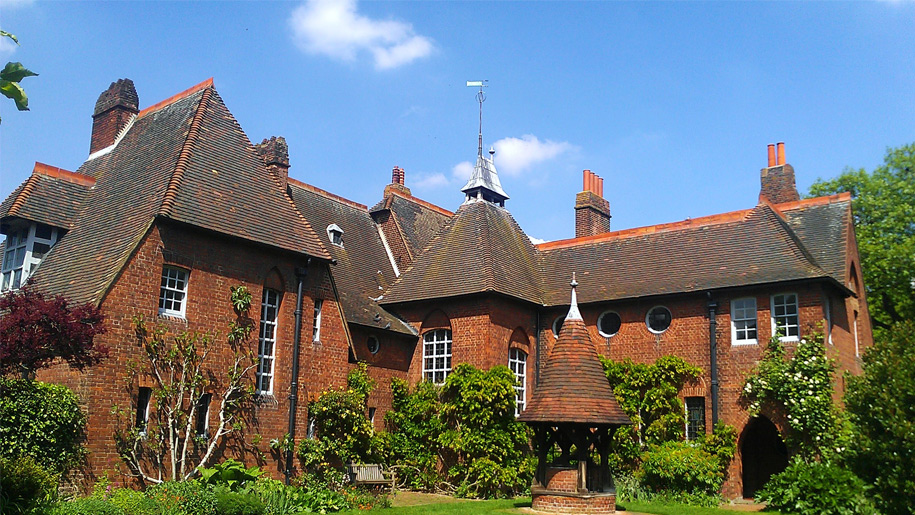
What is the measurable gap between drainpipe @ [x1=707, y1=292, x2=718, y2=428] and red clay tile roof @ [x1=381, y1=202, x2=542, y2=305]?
18.1 feet

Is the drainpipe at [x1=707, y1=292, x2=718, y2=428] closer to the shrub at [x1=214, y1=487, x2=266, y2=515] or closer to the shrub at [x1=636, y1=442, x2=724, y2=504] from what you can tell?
the shrub at [x1=636, y1=442, x2=724, y2=504]

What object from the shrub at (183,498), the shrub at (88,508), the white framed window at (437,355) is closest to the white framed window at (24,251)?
the shrub at (183,498)

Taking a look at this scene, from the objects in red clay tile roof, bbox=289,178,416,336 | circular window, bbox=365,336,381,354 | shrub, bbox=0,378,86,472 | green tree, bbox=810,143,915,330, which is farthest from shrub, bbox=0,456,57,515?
green tree, bbox=810,143,915,330

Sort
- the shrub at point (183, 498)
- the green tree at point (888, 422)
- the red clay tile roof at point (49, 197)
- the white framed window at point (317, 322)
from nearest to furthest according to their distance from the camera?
the shrub at point (183, 498), the green tree at point (888, 422), the red clay tile roof at point (49, 197), the white framed window at point (317, 322)

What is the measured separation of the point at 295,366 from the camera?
66.7 ft

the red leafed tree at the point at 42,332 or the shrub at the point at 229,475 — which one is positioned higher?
the red leafed tree at the point at 42,332

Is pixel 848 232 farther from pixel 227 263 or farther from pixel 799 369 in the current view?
pixel 227 263

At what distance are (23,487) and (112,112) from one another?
14.1m

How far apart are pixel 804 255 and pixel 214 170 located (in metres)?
16.6

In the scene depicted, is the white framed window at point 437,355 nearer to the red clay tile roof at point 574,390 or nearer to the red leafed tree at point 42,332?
the red clay tile roof at point 574,390

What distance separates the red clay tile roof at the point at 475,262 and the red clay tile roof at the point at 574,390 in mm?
5333

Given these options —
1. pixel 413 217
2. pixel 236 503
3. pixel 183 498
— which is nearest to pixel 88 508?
pixel 183 498

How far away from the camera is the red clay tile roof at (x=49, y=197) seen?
19031mm

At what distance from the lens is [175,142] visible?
2072 centimetres
